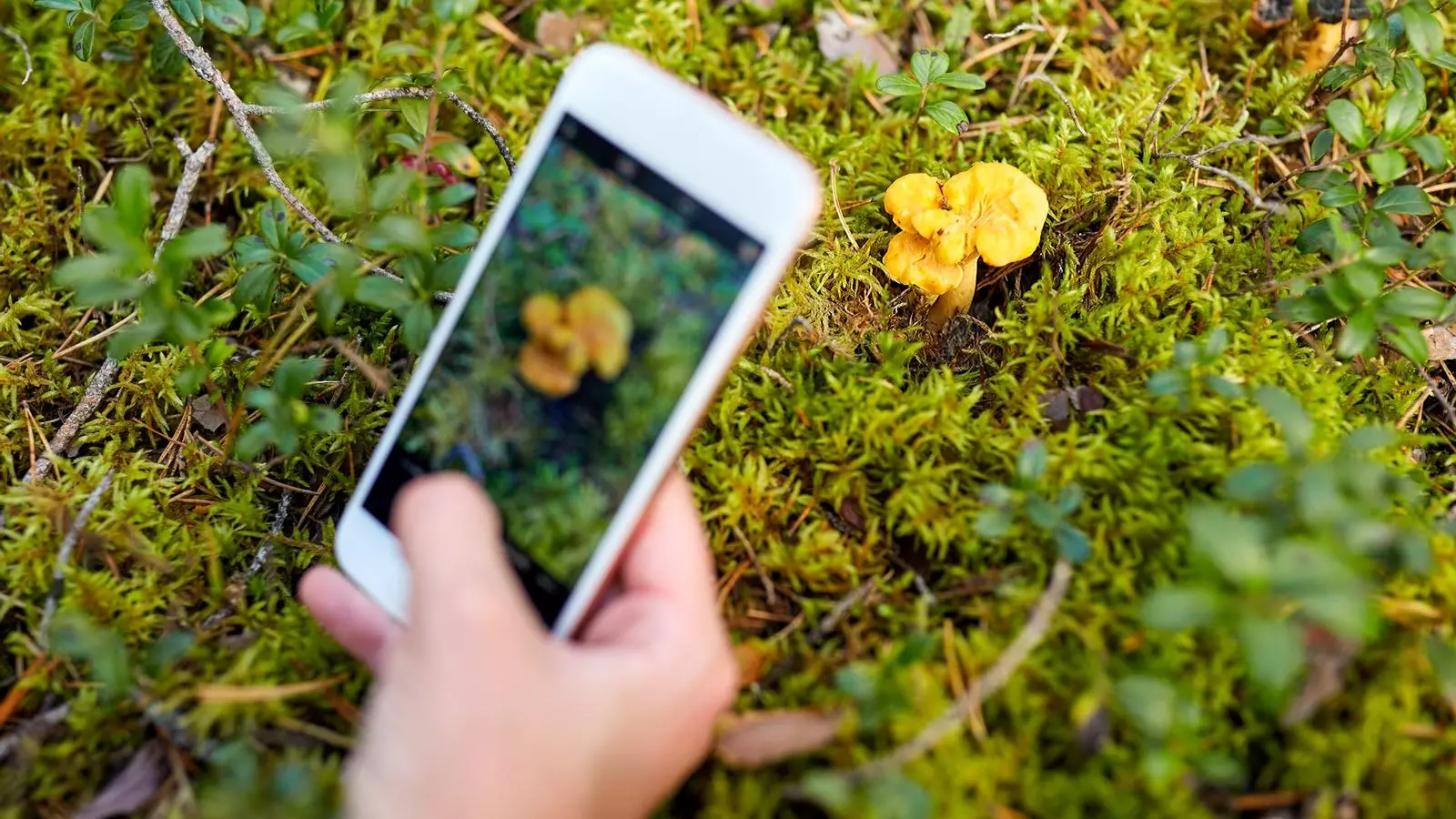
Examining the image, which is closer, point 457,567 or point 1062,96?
point 457,567

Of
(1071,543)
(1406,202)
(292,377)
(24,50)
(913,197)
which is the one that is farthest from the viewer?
(24,50)

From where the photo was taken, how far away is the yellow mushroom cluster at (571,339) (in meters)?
1.75

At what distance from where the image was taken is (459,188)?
2076 millimetres

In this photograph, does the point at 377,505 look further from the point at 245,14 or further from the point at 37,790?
the point at 245,14

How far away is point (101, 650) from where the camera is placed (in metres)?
1.75

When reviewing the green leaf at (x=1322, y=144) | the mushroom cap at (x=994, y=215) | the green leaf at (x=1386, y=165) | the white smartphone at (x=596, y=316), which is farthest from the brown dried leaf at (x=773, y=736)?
the green leaf at (x=1322, y=144)

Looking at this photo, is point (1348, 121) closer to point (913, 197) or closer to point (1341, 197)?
point (1341, 197)

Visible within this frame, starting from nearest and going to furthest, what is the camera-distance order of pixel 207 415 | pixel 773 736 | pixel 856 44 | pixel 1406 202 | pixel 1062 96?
pixel 773 736 < pixel 1406 202 < pixel 207 415 < pixel 1062 96 < pixel 856 44

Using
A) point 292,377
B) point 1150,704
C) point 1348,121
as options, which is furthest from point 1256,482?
point 292,377

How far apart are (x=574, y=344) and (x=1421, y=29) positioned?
209 centimetres

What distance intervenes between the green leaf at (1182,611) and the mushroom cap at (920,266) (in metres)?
1.09

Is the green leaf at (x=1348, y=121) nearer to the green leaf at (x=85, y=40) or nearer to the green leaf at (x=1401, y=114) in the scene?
the green leaf at (x=1401, y=114)

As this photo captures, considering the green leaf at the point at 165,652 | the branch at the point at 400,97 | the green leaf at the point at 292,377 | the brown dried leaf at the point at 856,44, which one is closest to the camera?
the green leaf at the point at 165,652

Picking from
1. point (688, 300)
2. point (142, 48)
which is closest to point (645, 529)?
point (688, 300)
